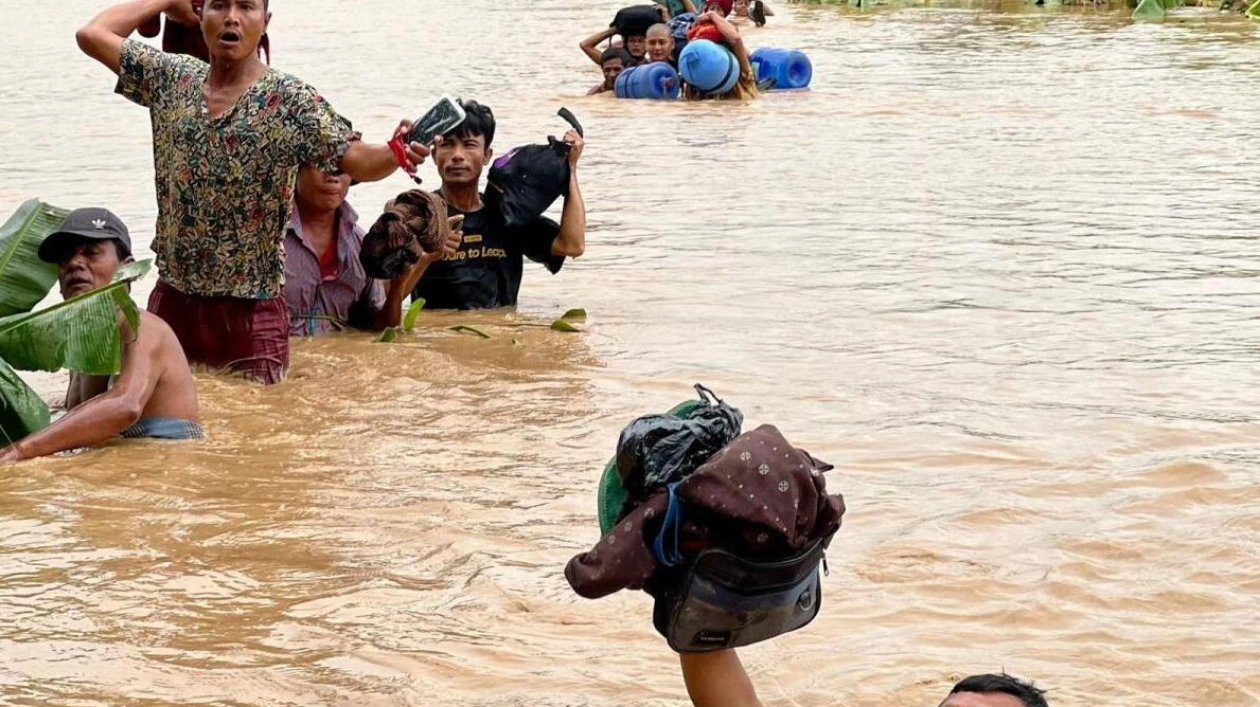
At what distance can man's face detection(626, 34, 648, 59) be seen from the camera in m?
19.2

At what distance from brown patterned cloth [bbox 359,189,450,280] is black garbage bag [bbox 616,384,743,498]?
12.1 feet

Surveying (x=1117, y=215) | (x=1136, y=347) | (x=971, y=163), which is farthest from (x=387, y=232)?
(x=971, y=163)

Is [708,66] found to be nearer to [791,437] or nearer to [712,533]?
[791,437]

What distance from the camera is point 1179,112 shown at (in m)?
15.6

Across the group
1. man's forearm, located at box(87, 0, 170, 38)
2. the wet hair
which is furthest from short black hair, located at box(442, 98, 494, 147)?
the wet hair

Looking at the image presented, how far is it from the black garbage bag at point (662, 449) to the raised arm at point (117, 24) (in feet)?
11.3

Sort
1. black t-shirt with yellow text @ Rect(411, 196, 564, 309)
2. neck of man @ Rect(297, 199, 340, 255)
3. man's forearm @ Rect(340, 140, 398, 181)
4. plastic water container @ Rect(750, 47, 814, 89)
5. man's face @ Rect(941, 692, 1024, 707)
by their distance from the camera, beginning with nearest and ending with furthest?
man's face @ Rect(941, 692, 1024, 707), man's forearm @ Rect(340, 140, 398, 181), neck of man @ Rect(297, 199, 340, 255), black t-shirt with yellow text @ Rect(411, 196, 564, 309), plastic water container @ Rect(750, 47, 814, 89)

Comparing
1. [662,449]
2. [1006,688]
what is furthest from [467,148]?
[1006,688]

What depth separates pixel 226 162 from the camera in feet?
20.5

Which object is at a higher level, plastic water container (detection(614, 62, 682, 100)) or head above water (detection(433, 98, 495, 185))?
head above water (detection(433, 98, 495, 185))

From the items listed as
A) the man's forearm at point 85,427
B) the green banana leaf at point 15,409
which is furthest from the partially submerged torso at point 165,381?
the green banana leaf at point 15,409

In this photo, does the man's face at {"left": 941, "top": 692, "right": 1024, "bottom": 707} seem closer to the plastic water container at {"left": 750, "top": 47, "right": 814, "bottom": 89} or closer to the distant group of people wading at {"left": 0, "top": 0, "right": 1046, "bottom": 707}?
the distant group of people wading at {"left": 0, "top": 0, "right": 1046, "bottom": 707}

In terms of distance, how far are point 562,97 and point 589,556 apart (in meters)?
15.5

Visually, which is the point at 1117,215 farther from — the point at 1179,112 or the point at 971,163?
the point at 1179,112
